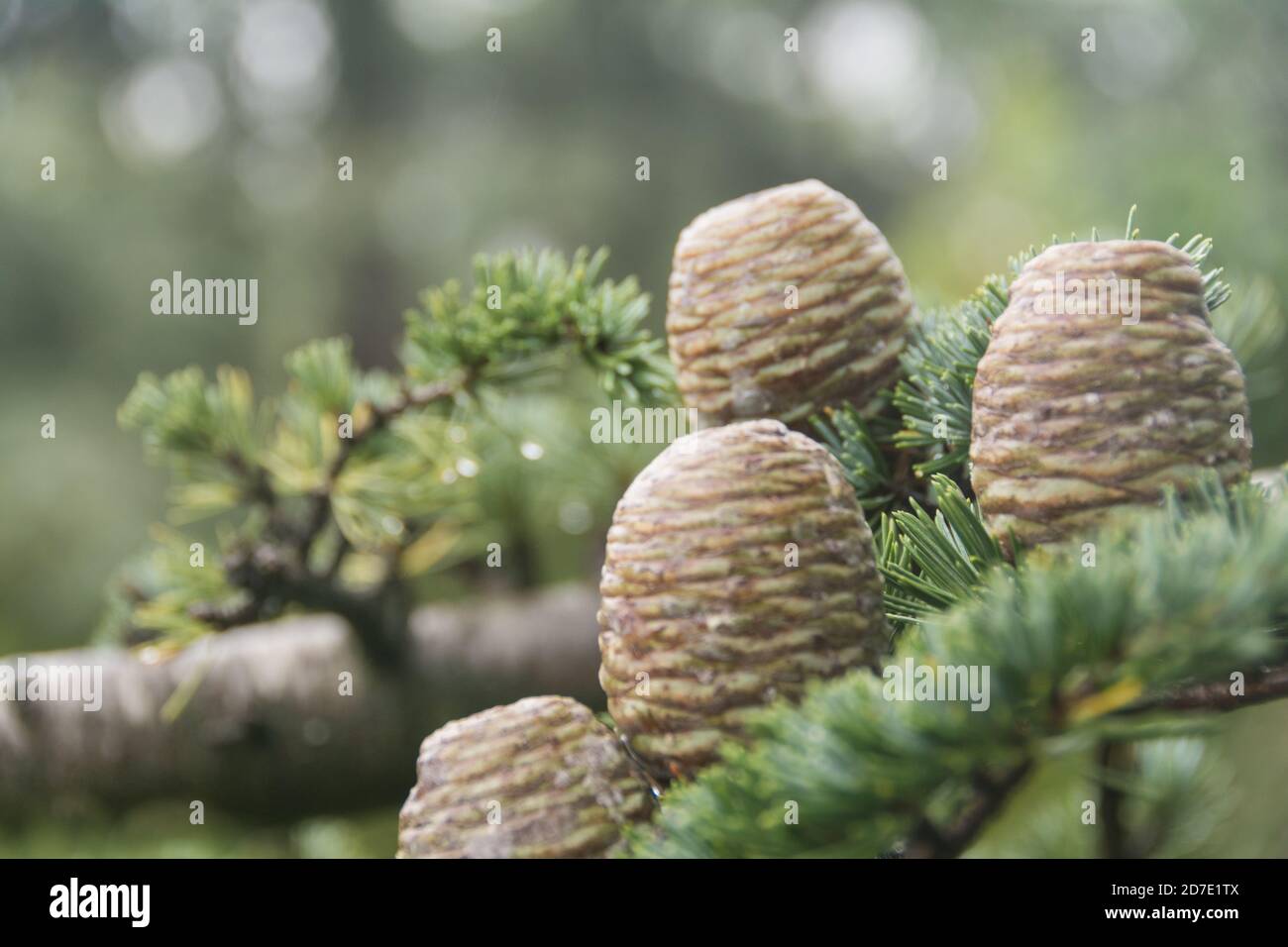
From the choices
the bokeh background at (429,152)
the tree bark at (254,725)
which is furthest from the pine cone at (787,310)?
the bokeh background at (429,152)

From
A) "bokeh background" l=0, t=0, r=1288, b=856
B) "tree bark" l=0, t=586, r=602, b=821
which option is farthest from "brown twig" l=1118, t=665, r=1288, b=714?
"bokeh background" l=0, t=0, r=1288, b=856

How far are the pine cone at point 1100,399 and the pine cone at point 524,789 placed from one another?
0.57 feet

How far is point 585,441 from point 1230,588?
62 cm

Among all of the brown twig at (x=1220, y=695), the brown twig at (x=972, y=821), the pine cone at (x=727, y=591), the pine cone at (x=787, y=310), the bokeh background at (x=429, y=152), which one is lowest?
the brown twig at (x=972, y=821)

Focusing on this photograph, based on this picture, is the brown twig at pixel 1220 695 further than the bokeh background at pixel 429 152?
No

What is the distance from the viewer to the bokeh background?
1.46 meters

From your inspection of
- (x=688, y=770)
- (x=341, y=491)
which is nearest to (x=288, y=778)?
(x=341, y=491)

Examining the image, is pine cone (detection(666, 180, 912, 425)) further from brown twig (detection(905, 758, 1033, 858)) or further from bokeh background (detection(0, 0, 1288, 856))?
bokeh background (detection(0, 0, 1288, 856))

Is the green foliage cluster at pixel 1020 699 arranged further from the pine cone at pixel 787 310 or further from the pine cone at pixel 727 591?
the pine cone at pixel 787 310

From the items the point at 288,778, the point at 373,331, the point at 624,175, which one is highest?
the point at 624,175

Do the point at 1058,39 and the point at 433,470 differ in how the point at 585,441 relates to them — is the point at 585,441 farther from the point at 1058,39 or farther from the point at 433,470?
the point at 1058,39

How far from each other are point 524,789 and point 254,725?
469 mm

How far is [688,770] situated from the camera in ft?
1.21

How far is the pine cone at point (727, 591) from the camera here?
0.36 m
